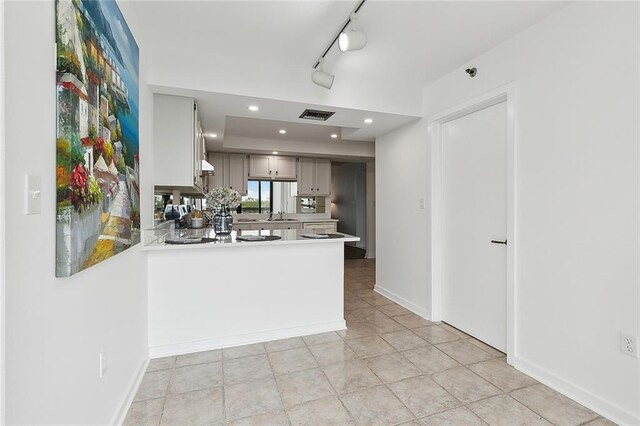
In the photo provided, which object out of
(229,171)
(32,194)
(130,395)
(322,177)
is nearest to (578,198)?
(32,194)

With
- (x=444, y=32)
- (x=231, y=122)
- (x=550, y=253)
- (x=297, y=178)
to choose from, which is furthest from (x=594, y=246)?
(x=297, y=178)

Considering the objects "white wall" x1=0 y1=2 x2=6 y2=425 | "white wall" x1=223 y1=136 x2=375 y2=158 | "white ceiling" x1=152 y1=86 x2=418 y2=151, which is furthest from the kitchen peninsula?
"white wall" x1=223 y1=136 x2=375 y2=158

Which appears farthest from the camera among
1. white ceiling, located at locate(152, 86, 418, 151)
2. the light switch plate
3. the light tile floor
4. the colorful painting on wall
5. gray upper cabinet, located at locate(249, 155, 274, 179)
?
gray upper cabinet, located at locate(249, 155, 274, 179)

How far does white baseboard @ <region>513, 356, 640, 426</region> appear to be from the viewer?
171 centimetres

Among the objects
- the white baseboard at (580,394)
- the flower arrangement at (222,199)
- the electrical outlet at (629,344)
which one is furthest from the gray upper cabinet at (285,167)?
the electrical outlet at (629,344)

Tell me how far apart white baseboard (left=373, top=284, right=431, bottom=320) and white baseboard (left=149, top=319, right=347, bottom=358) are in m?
0.89

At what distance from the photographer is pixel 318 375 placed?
2.20 meters

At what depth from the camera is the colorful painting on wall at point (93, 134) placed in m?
1.08

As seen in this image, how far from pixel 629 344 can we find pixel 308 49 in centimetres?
280

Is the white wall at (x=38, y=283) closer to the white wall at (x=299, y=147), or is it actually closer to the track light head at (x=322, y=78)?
the track light head at (x=322, y=78)

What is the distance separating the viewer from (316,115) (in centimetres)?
330

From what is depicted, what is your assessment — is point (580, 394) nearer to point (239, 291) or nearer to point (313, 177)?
point (239, 291)

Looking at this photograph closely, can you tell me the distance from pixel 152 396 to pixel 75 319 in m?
1.02

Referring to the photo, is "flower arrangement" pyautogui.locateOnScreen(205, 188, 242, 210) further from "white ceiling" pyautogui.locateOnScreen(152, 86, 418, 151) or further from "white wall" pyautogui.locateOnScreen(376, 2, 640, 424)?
"white wall" pyautogui.locateOnScreen(376, 2, 640, 424)
